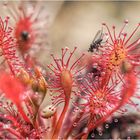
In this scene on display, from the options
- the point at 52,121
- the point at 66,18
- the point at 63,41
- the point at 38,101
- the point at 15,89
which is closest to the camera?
the point at 15,89

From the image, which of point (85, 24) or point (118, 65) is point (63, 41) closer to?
point (85, 24)

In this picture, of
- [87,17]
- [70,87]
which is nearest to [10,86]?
[70,87]

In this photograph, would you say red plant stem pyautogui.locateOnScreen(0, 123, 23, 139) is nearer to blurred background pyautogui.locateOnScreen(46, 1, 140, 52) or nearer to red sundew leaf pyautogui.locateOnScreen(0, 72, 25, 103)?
red sundew leaf pyautogui.locateOnScreen(0, 72, 25, 103)

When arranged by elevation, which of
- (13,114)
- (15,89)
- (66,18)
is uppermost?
(66,18)

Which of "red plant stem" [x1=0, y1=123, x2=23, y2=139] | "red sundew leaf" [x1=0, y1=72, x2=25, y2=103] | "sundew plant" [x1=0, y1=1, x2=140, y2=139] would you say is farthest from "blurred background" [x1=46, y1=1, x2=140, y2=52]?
"red sundew leaf" [x1=0, y1=72, x2=25, y2=103]

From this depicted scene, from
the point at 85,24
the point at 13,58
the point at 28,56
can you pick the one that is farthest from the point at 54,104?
the point at 85,24

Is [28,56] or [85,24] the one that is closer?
[28,56]

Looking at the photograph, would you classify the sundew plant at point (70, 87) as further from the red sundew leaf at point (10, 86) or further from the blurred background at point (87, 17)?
the blurred background at point (87, 17)

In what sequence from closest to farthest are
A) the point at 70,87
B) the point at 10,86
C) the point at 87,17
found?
the point at 10,86, the point at 70,87, the point at 87,17

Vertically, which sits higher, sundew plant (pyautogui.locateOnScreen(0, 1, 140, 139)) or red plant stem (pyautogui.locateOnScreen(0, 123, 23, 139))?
sundew plant (pyautogui.locateOnScreen(0, 1, 140, 139))

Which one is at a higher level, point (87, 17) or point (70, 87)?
point (87, 17)

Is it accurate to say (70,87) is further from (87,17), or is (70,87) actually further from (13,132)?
(87,17)
